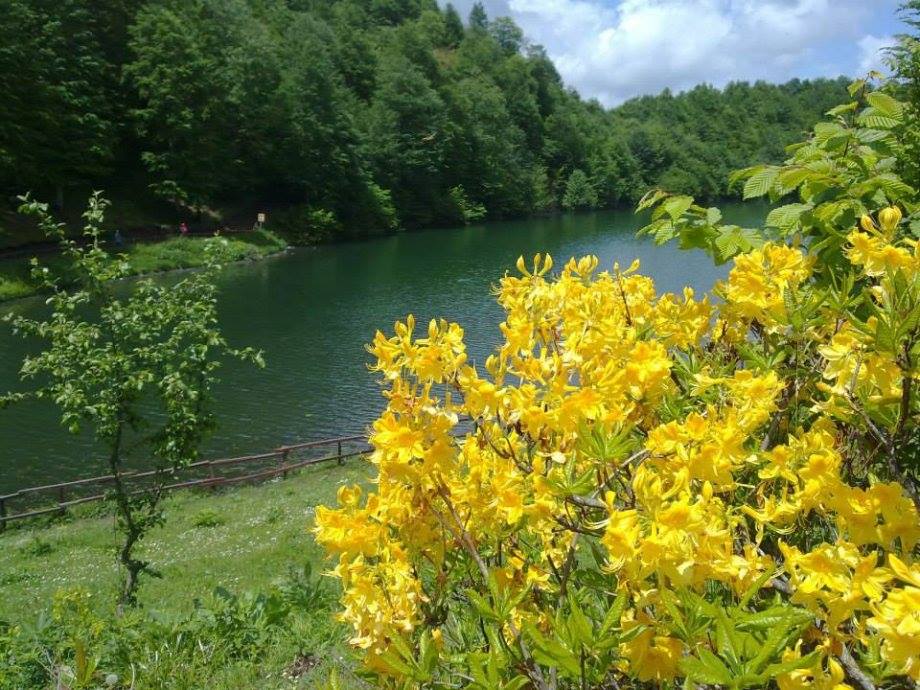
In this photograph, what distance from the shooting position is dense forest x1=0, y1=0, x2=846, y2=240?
39625 millimetres

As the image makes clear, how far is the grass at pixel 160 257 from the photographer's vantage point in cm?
2912

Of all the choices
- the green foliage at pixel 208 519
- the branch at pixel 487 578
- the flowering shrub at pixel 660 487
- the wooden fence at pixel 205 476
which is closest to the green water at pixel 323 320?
the wooden fence at pixel 205 476

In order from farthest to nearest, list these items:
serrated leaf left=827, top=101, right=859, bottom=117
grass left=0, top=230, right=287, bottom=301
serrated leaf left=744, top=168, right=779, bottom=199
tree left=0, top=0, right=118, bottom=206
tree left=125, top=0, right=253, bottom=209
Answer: tree left=125, top=0, right=253, bottom=209 < tree left=0, top=0, right=118, bottom=206 < grass left=0, top=230, right=287, bottom=301 < serrated leaf left=827, top=101, right=859, bottom=117 < serrated leaf left=744, top=168, right=779, bottom=199

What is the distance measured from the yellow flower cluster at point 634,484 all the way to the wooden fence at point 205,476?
11.8 metres

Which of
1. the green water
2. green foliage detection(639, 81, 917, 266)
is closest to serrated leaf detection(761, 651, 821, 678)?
green foliage detection(639, 81, 917, 266)

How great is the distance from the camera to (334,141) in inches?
2109

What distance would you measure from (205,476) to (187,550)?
4671 mm

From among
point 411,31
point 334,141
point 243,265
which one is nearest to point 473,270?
point 243,265

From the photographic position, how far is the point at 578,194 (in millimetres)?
78625

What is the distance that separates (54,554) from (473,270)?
1147 inches

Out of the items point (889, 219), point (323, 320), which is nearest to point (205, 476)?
point (323, 320)

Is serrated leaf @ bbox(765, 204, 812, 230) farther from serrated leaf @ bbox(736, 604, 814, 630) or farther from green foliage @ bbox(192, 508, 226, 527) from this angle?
green foliage @ bbox(192, 508, 226, 527)

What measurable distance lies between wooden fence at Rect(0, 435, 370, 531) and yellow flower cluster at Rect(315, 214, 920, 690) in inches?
465

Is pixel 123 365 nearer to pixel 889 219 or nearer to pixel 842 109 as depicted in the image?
pixel 842 109
